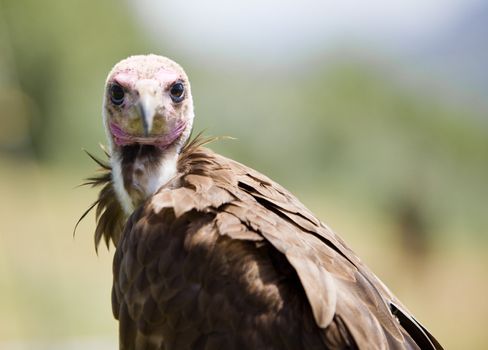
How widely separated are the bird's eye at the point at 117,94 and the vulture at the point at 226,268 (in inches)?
0.9

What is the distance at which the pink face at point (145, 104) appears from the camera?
169 inches

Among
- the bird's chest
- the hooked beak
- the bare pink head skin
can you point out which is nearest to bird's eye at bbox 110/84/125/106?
the bare pink head skin

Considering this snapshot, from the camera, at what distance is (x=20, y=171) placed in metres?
18.3

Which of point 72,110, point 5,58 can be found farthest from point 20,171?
point 72,110

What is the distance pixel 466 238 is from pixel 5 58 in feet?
35.5

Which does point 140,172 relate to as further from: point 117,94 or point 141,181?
point 117,94

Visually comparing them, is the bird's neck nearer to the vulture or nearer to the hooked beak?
the vulture

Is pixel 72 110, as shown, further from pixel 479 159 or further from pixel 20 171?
pixel 479 159

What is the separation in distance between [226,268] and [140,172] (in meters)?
0.87

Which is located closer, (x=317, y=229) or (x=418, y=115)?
(x=317, y=229)

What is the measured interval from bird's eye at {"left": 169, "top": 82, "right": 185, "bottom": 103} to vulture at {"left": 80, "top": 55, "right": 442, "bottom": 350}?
181mm

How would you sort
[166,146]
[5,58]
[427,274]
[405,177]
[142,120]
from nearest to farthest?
[142,120] → [166,146] → [427,274] → [405,177] → [5,58]

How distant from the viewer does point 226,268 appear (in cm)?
371

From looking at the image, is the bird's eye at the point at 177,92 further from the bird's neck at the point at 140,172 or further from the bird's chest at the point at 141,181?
the bird's chest at the point at 141,181
